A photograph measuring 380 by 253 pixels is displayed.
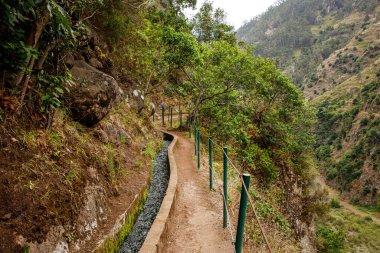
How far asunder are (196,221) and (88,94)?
370cm

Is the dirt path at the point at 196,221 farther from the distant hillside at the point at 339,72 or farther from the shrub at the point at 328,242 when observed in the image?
the shrub at the point at 328,242

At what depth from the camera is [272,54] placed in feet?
416

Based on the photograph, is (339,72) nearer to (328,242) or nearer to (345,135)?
(345,135)

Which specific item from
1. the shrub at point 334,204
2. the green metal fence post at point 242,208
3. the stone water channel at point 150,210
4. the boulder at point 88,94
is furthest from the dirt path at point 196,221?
the shrub at point 334,204

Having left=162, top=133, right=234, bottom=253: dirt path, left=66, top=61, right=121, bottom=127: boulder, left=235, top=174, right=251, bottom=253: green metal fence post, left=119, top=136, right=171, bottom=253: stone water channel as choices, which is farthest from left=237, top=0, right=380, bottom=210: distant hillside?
left=235, top=174, right=251, bottom=253: green metal fence post

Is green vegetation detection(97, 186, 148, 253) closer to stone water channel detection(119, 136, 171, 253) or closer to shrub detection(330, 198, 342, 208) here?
stone water channel detection(119, 136, 171, 253)

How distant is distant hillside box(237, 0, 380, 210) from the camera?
46.3 meters

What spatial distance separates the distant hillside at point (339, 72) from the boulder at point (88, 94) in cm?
1611

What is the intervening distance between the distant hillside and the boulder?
1611 cm

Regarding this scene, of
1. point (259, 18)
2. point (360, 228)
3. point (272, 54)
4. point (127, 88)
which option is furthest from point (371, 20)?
point (127, 88)

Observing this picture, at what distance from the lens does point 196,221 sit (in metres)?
5.16

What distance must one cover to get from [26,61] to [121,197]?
130 inches

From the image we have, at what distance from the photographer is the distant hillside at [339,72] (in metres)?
46.3

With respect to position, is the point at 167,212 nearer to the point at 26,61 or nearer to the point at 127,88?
the point at 26,61
